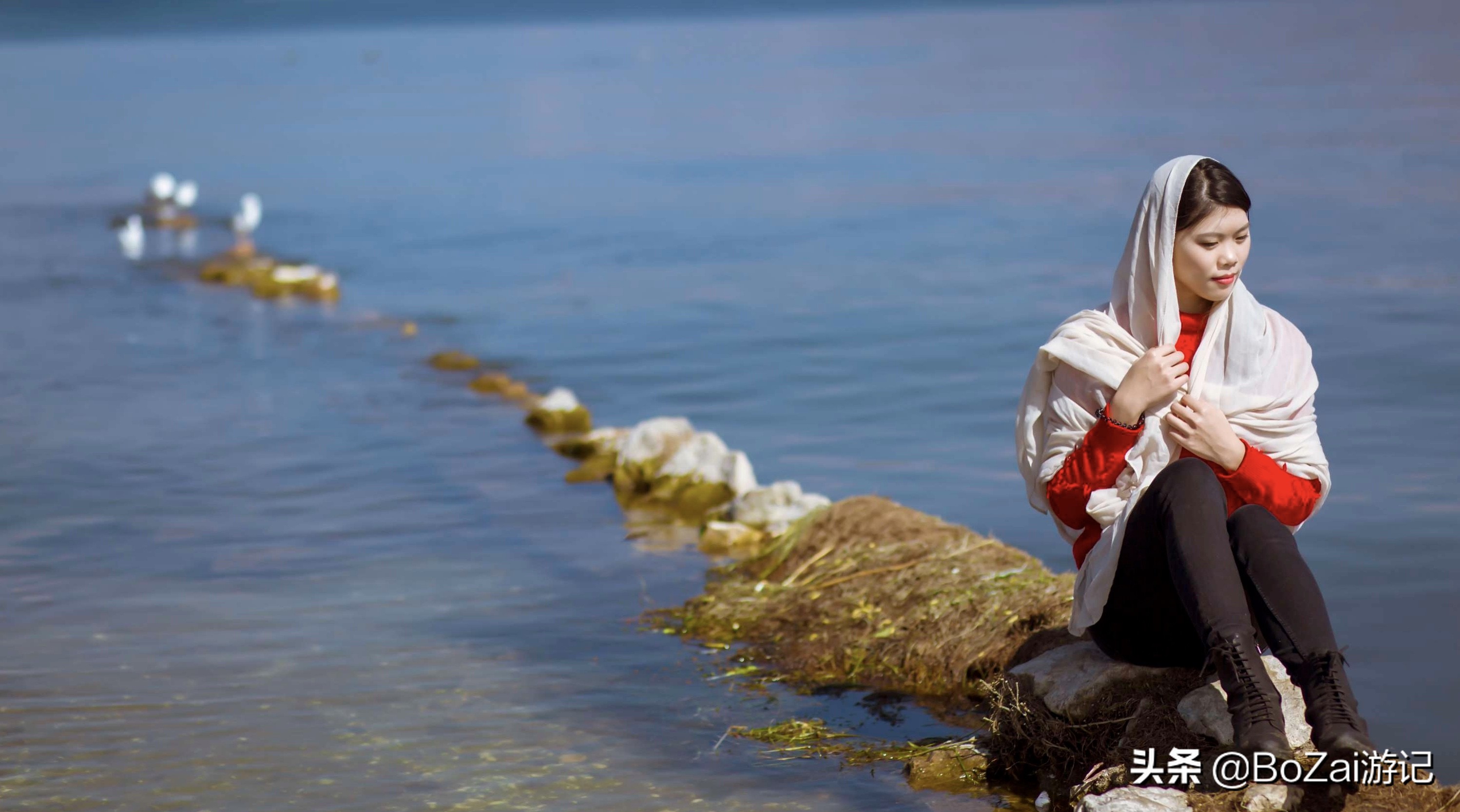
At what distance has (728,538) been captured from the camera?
289 inches

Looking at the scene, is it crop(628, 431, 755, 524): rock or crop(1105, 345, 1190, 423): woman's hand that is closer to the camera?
crop(1105, 345, 1190, 423): woman's hand

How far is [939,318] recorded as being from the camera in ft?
40.1

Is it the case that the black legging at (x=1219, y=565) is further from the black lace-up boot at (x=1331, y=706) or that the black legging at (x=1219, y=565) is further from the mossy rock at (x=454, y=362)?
the mossy rock at (x=454, y=362)

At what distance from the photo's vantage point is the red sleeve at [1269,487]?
155 inches

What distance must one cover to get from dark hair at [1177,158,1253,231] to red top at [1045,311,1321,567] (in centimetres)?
31

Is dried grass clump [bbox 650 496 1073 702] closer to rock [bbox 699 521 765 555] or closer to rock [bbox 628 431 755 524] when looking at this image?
rock [bbox 699 521 765 555]

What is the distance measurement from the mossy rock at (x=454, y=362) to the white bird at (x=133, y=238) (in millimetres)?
6751

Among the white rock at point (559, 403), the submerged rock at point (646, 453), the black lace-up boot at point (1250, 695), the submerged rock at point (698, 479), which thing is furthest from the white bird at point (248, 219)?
the black lace-up boot at point (1250, 695)

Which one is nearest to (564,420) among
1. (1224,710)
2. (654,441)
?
(654,441)

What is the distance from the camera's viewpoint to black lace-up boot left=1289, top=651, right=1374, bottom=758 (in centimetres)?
353

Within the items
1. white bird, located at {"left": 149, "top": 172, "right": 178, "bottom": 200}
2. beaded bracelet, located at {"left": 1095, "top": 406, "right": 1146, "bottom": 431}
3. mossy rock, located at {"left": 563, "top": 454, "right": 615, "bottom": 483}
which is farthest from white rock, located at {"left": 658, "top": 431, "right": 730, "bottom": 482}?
white bird, located at {"left": 149, "top": 172, "right": 178, "bottom": 200}

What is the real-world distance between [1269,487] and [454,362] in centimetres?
844

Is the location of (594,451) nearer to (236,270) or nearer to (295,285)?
(295,285)

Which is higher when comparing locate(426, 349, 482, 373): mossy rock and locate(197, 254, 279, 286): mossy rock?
locate(197, 254, 279, 286): mossy rock
